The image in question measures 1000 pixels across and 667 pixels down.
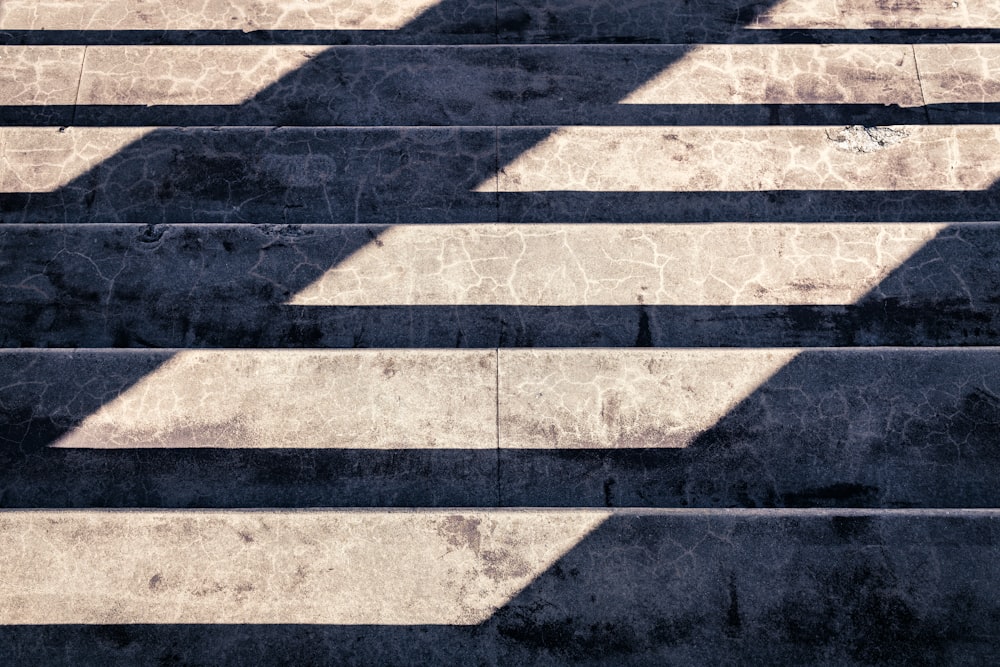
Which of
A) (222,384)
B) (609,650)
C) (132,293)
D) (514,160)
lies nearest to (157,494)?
(222,384)

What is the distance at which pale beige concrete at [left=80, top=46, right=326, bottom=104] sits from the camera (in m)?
5.36

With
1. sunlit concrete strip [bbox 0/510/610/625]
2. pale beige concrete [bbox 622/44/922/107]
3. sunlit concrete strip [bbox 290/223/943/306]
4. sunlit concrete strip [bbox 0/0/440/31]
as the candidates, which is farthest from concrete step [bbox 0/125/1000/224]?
sunlit concrete strip [bbox 0/510/610/625]

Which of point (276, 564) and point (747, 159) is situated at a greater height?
point (747, 159)

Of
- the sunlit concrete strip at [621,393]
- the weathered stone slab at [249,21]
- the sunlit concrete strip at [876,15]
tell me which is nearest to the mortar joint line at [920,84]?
the sunlit concrete strip at [876,15]

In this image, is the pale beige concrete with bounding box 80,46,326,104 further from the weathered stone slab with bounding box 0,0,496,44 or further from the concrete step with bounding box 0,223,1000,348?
the concrete step with bounding box 0,223,1000,348

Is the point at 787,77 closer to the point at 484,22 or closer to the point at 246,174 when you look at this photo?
the point at 484,22

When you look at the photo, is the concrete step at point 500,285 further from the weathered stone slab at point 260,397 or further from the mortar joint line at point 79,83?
the mortar joint line at point 79,83

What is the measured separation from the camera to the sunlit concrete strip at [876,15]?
18.9 ft

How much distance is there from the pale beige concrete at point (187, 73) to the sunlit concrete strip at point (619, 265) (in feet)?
6.47

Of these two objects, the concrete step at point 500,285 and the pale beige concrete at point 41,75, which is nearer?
the concrete step at point 500,285

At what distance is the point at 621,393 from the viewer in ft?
14.2

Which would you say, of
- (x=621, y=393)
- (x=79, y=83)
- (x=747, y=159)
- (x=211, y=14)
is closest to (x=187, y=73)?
(x=211, y=14)

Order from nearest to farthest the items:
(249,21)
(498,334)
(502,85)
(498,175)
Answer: (498,334)
(498,175)
(502,85)
(249,21)

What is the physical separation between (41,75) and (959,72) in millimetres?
7683
